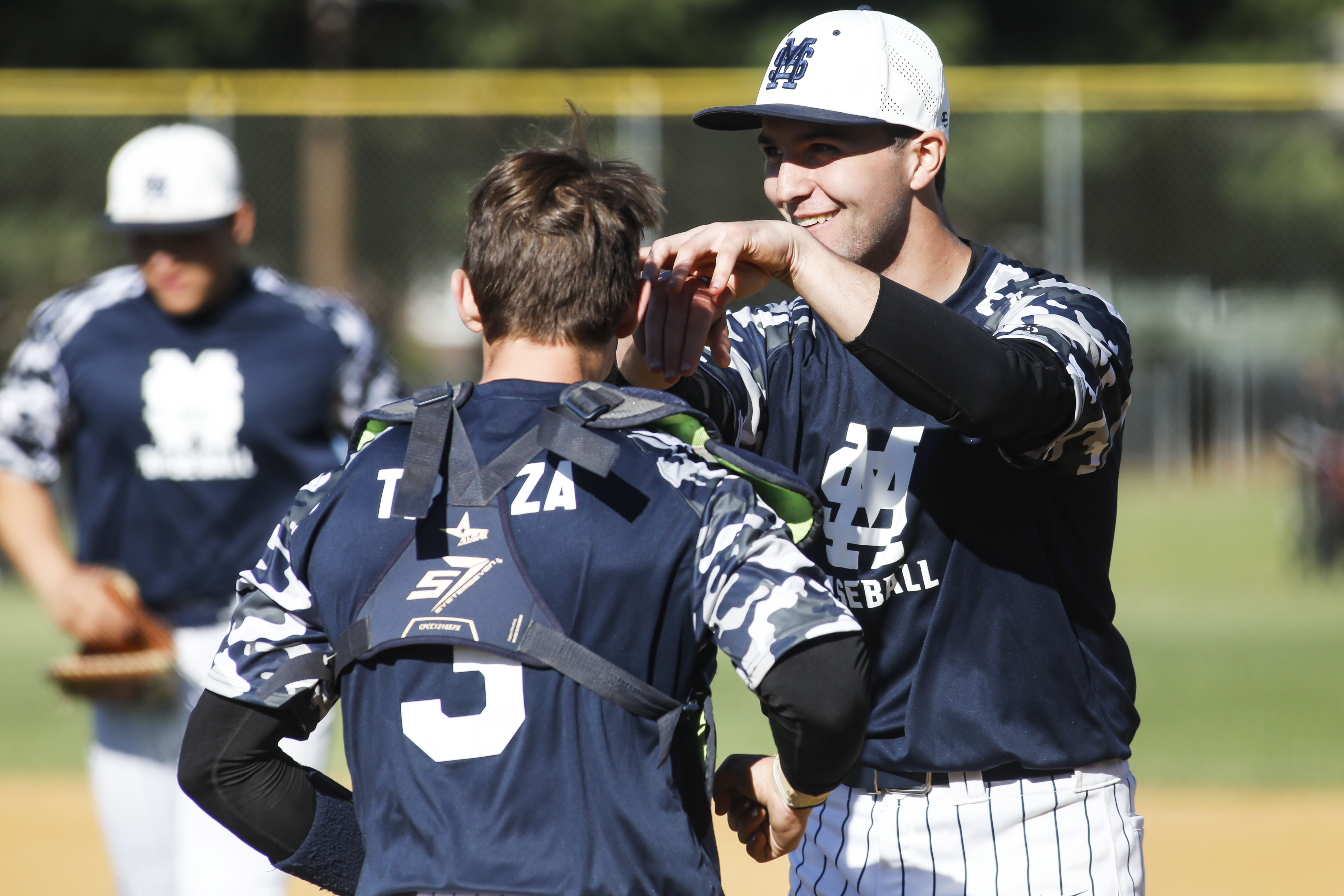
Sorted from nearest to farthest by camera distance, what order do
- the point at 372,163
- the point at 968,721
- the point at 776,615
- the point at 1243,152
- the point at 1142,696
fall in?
the point at 776,615 < the point at 968,721 < the point at 1142,696 < the point at 372,163 < the point at 1243,152

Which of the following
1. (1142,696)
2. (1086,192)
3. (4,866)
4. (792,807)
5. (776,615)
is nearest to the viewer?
(776,615)

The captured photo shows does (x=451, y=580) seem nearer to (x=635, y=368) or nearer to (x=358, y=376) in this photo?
(x=635, y=368)

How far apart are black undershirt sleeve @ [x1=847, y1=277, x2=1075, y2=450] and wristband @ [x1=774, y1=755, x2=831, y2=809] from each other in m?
0.60

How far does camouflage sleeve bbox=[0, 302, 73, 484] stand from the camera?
13.7 ft

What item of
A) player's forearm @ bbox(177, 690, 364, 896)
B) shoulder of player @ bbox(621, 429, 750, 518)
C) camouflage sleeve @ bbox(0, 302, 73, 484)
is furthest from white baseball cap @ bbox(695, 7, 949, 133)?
camouflage sleeve @ bbox(0, 302, 73, 484)

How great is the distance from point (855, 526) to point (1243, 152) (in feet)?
61.9

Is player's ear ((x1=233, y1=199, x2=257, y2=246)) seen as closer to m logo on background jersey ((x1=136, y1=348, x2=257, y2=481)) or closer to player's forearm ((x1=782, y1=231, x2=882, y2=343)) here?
m logo on background jersey ((x1=136, y1=348, x2=257, y2=481))

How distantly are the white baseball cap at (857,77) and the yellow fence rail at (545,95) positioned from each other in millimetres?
9144

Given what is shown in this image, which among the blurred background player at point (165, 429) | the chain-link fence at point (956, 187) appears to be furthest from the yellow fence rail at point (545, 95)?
the blurred background player at point (165, 429)

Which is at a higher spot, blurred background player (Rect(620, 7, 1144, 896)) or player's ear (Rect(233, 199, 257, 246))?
player's ear (Rect(233, 199, 257, 246))

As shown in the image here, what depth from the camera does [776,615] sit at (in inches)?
69.5

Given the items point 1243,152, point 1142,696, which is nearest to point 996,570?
point 1142,696

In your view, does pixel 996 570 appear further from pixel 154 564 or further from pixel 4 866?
pixel 4 866

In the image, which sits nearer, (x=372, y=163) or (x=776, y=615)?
(x=776, y=615)
